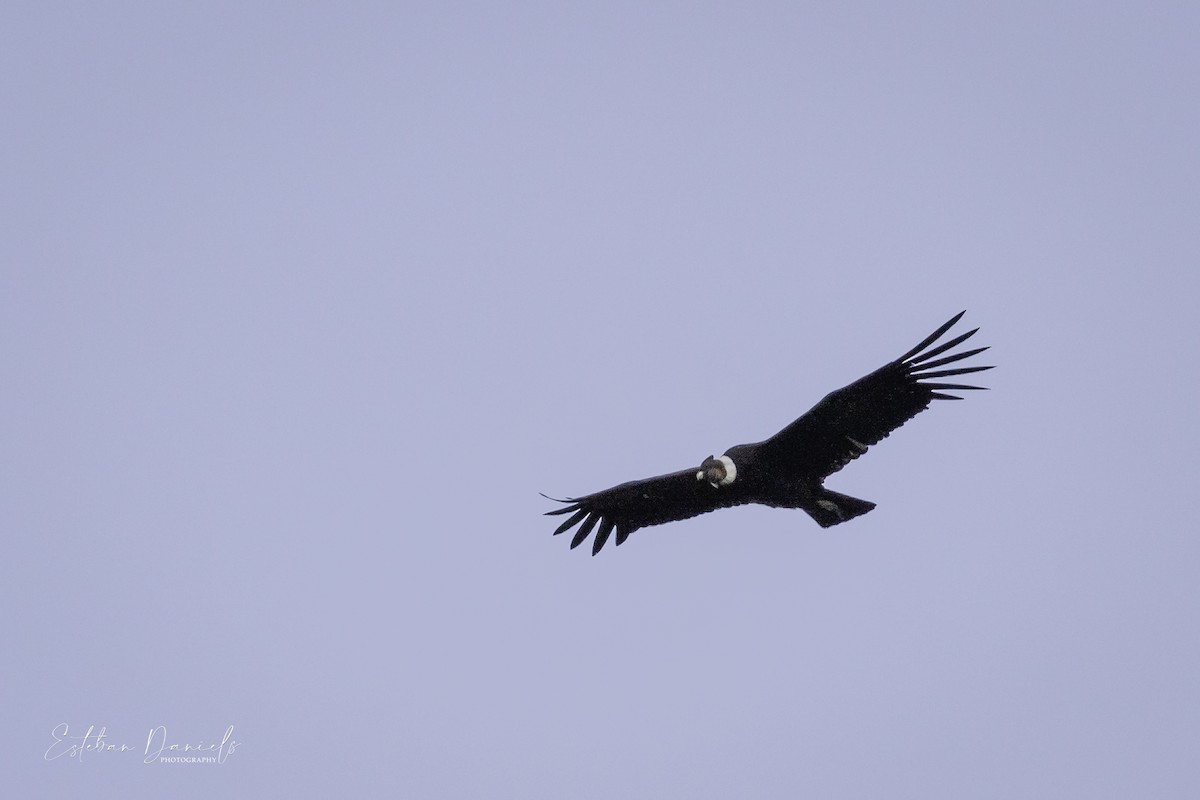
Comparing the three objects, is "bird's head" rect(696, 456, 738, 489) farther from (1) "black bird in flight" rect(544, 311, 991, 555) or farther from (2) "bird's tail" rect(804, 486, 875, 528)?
(2) "bird's tail" rect(804, 486, 875, 528)

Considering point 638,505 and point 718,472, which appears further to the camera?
point 638,505

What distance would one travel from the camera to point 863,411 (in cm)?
1880

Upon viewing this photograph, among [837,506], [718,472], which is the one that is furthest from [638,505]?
[837,506]

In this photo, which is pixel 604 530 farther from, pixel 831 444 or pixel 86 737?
pixel 86 737

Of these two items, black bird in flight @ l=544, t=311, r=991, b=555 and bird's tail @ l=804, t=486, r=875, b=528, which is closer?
black bird in flight @ l=544, t=311, r=991, b=555

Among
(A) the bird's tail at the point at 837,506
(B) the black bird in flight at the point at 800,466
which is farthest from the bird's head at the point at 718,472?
(A) the bird's tail at the point at 837,506

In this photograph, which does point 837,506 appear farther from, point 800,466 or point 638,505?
point 638,505

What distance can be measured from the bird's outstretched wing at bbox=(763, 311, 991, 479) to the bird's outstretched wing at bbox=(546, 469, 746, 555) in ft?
3.97

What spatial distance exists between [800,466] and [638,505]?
8.39ft

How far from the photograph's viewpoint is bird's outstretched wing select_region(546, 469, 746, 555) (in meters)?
20.3

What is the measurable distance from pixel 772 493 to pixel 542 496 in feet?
9.83

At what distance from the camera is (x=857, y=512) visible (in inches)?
765

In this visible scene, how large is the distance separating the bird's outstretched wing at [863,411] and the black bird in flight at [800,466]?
0.04 feet

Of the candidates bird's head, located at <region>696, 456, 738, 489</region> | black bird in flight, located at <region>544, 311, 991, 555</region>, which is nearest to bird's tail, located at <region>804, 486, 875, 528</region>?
black bird in flight, located at <region>544, 311, 991, 555</region>
